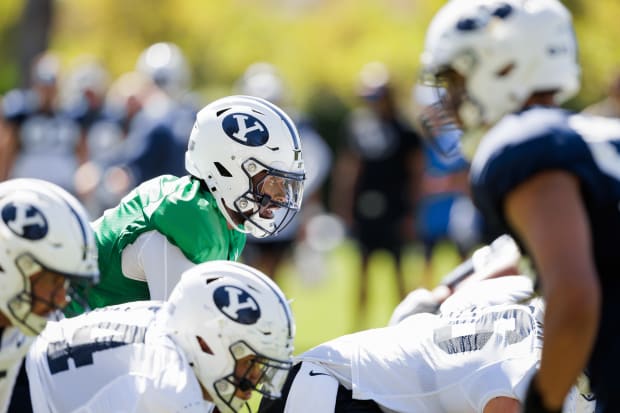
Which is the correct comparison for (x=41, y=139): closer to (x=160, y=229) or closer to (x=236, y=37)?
(x=160, y=229)

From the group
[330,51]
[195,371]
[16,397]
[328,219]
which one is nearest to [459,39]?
[195,371]

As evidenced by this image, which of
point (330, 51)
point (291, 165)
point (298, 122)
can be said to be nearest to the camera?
point (291, 165)

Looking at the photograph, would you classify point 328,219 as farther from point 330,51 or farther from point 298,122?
point 330,51

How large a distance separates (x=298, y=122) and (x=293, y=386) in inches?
238

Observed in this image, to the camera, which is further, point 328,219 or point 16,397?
point 328,219

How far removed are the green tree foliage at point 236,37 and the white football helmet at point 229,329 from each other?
64.8 ft

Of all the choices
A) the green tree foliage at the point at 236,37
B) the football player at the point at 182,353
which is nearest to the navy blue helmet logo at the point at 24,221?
the football player at the point at 182,353

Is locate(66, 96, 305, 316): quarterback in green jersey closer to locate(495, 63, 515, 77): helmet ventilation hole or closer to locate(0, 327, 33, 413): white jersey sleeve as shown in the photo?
locate(0, 327, 33, 413): white jersey sleeve

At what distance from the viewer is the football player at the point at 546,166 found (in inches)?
109

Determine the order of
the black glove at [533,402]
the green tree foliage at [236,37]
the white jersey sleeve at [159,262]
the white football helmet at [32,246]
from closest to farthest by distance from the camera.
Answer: the black glove at [533,402], the white football helmet at [32,246], the white jersey sleeve at [159,262], the green tree foliage at [236,37]

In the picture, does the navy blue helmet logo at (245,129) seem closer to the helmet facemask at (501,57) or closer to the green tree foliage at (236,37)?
the helmet facemask at (501,57)

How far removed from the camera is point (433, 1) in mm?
19094

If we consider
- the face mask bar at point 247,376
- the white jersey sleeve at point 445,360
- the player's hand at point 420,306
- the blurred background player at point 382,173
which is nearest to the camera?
the face mask bar at point 247,376

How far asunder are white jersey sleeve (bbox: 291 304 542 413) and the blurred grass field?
12.7ft
